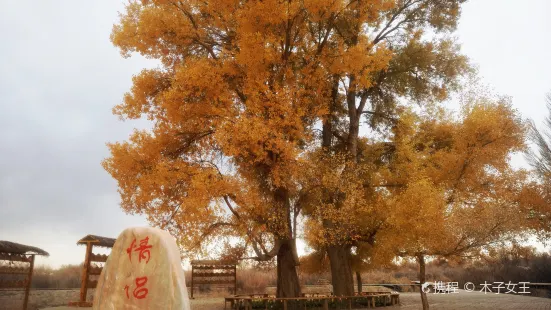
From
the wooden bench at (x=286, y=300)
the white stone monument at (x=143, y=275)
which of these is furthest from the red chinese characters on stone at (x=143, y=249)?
the wooden bench at (x=286, y=300)

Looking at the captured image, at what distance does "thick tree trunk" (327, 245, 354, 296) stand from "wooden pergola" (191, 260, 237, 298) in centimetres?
422

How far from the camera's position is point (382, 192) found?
49.3ft

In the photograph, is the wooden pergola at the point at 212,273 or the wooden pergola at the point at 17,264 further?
the wooden pergola at the point at 212,273

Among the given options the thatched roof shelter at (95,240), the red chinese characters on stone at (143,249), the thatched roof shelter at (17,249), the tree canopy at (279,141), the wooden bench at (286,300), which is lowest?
the wooden bench at (286,300)

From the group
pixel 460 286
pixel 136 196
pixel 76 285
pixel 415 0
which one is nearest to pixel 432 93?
pixel 415 0

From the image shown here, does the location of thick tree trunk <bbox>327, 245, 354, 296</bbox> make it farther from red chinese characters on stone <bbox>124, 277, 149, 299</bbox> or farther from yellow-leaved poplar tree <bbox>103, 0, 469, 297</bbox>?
red chinese characters on stone <bbox>124, 277, 149, 299</bbox>

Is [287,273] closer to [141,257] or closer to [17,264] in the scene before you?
[17,264]

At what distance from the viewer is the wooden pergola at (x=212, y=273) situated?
16375mm

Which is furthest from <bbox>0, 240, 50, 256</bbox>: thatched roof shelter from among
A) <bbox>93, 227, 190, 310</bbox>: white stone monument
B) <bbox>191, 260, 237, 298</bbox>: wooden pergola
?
<bbox>191, 260, 237, 298</bbox>: wooden pergola

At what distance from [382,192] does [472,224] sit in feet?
13.1

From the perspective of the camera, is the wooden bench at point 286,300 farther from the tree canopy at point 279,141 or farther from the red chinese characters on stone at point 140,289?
the red chinese characters on stone at point 140,289

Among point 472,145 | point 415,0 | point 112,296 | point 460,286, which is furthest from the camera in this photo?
point 460,286

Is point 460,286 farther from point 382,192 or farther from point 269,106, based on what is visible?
point 269,106

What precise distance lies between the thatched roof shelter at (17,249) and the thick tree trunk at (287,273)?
6822 mm
